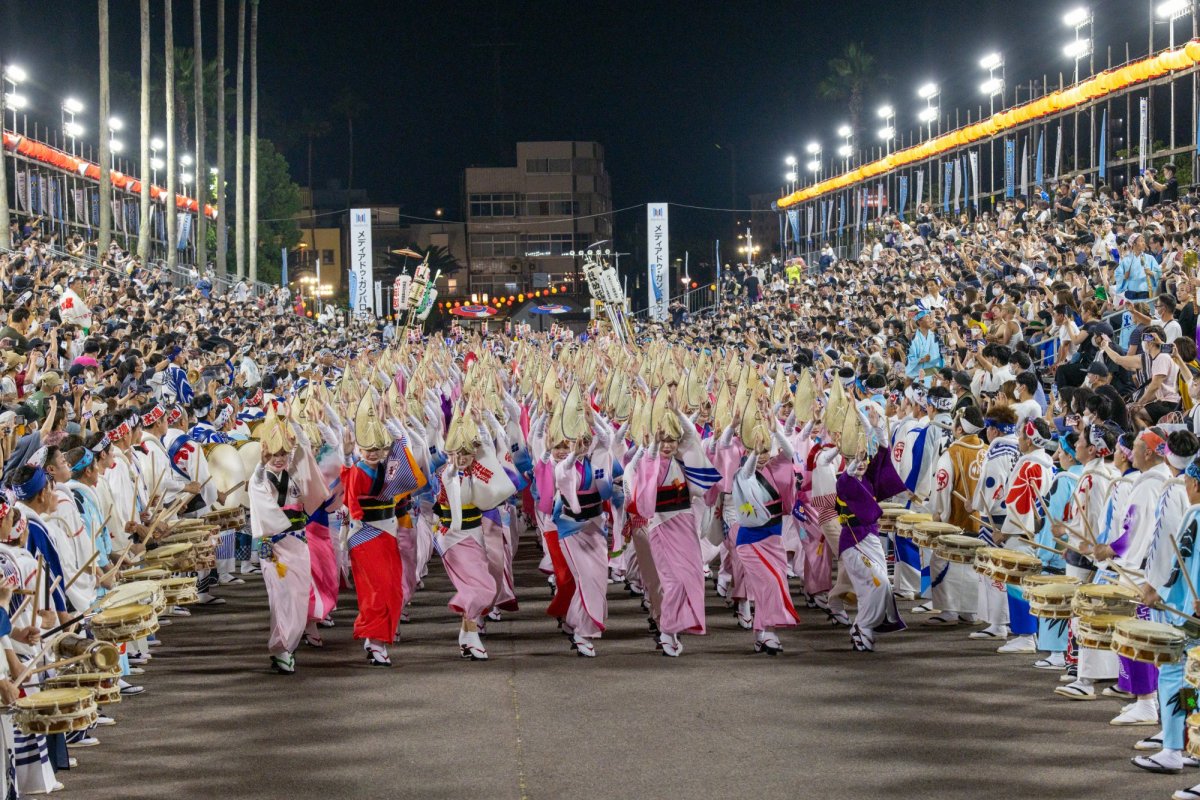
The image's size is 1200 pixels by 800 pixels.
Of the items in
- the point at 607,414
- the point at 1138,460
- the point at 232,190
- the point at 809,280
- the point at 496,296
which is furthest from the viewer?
the point at 496,296

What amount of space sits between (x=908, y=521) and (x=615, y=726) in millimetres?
3435

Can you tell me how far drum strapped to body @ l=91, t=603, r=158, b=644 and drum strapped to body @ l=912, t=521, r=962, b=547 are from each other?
5145 mm

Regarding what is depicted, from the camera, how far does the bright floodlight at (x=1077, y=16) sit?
26812mm

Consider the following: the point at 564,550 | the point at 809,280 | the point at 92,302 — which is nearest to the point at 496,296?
the point at 809,280

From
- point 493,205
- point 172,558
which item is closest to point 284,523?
point 172,558

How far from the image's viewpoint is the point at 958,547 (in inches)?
365

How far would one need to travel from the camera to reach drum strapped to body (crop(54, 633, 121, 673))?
6.55 metres

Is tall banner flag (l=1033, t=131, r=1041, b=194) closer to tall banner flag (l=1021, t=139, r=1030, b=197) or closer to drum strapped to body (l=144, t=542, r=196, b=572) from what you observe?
tall banner flag (l=1021, t=139, r=1030, b=197)

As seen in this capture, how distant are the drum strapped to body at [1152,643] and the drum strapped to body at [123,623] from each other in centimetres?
483

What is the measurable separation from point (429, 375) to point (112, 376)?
505 cm

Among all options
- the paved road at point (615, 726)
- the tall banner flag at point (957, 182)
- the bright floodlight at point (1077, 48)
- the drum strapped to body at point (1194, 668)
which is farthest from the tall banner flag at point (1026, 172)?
the drum strapped to body at point (1194, 668)

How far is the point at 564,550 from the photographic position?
9977 mm

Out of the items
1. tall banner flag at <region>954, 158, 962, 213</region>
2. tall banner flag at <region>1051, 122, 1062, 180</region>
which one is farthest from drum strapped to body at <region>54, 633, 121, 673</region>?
tall banner flag at <region>954, 158, 962, 213</region>

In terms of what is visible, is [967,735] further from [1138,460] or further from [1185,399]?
[1185,399]
